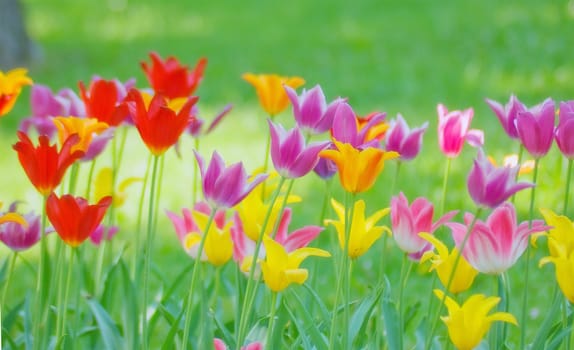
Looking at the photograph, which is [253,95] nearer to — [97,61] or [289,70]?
[289,70]

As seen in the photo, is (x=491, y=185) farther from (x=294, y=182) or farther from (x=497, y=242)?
(x=294, y=182)

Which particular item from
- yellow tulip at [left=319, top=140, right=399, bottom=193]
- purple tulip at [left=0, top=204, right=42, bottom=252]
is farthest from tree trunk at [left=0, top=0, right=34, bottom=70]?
yellow tulip at [left=319, top=140, right=399, bottom=193]

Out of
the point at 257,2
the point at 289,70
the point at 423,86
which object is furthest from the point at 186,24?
the point at 423,86

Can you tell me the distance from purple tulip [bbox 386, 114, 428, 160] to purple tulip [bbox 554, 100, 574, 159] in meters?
0.34

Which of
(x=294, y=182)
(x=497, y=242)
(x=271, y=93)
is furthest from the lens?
(x=294, y=182)

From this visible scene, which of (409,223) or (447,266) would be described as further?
(409,223)

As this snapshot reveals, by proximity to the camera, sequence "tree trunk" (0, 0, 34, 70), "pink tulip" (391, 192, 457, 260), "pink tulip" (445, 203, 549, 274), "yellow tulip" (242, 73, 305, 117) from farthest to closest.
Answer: "tree trunk" (0, 0, 34, 70) → "yellow tulip" (242, 73, 305, 117) → "pink tulip" (391, 192, 457, 260) → "pink tulip" (445, 203, 549, 274)

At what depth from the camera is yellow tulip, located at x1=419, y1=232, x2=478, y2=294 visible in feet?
6.39

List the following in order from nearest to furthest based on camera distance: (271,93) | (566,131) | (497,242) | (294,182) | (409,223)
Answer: (497,242) → (566,131) → (409,223) → (271,93) → (294,182)

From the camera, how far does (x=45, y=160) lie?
1.95m

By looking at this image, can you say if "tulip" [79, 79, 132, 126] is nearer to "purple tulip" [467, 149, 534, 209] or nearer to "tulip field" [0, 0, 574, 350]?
"tulip field" [0, 0, 574, 350]

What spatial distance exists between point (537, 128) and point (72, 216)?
2.79 feet

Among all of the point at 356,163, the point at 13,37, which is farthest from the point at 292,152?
the point at 13,37

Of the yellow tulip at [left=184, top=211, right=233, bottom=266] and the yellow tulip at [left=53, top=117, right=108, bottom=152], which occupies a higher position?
the yellow tulip at [left=53, top=117, right=108, bottom=152]
